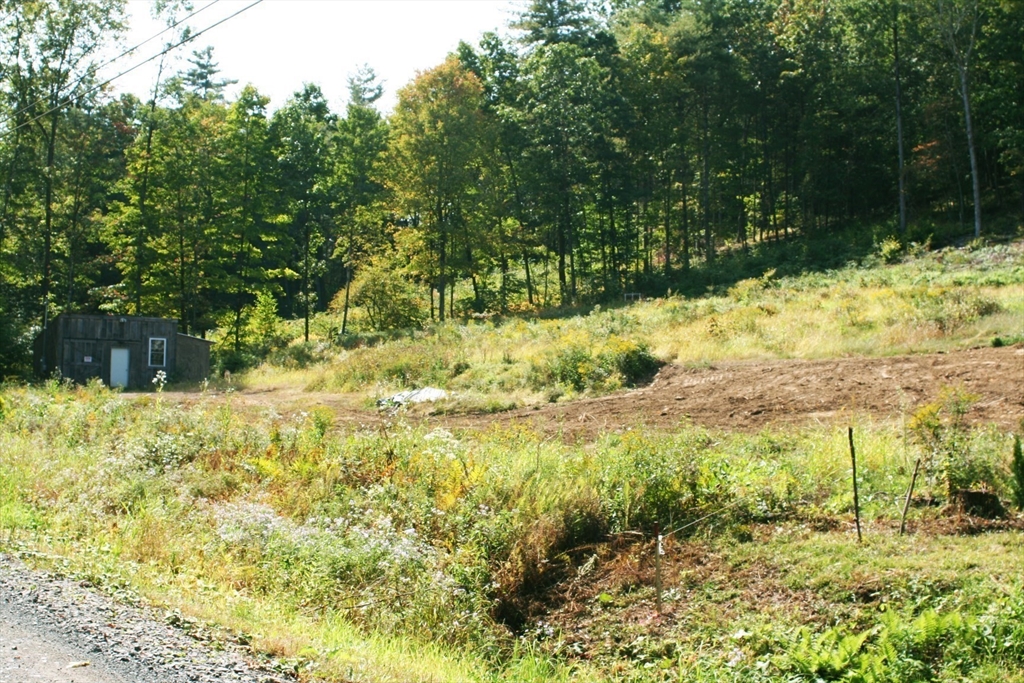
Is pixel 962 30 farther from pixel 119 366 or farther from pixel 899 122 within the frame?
pixel 119 366

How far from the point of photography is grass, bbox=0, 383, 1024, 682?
23.3 feet

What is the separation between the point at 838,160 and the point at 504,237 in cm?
1875

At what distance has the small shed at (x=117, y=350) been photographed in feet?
110

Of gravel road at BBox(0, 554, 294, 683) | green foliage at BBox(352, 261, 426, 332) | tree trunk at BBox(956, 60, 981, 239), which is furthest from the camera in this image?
green foliage at BBox(352, 261, 426, 332)

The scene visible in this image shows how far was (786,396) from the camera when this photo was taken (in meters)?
15.3

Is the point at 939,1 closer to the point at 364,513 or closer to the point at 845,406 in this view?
the point at 845,406

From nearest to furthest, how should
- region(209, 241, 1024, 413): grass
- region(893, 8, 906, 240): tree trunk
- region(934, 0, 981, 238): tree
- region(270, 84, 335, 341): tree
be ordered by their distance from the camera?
region(209, 241, 1024, 413): grass
region(934, 0, 981, 238): tree
region(893, 8, 906, 240): tree trunk
region(270, 84, 335, 341): tree

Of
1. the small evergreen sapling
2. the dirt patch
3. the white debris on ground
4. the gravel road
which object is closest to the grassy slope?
the small evergreen sapling

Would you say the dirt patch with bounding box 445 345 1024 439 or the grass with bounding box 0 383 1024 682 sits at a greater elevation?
the dirt patch with bounding box 445 345 1024 439

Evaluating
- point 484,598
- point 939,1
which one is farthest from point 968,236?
point 484,598

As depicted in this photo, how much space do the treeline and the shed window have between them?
21.6 feet

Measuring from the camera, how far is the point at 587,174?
45.8m

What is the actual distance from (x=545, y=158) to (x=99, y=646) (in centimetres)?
4176

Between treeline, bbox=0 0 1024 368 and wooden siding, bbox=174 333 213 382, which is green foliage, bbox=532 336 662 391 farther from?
treeline, bbox=0 0 1024 368
